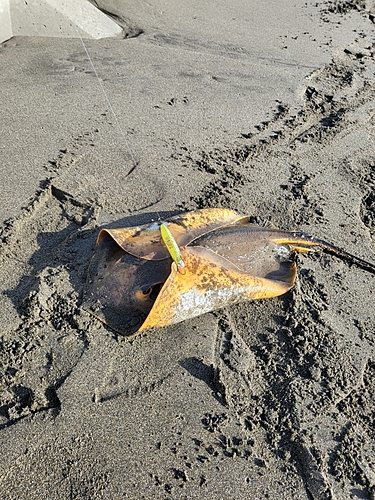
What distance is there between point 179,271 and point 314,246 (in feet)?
3.93

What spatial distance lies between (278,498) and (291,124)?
11.6 ft

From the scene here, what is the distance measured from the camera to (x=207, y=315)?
306 centimetres

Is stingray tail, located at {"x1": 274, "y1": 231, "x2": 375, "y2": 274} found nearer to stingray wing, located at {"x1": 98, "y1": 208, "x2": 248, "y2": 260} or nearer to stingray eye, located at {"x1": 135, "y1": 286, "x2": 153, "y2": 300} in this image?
stingray wing, located at {"x1": 98, "y1": 208, "x2": 248, "y2": 260}

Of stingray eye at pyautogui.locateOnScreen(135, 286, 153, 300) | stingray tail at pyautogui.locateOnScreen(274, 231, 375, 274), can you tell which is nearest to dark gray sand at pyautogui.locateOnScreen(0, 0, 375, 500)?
stingray tail at pyautogui.locateOnScreen(274, 231, 375, 274)

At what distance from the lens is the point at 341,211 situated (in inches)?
Answer: 158

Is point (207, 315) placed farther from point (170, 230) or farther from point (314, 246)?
point (314, 246)

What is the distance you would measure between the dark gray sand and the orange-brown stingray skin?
5.4 inches

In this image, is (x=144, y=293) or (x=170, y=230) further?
(x=170, y=230)

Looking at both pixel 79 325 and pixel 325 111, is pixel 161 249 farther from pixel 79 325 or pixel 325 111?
pixel 325 111

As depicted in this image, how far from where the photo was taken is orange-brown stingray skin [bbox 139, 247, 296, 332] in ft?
9.07

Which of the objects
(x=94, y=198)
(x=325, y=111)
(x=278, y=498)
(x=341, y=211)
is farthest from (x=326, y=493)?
(x=325, y=111)

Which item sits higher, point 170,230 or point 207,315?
point 170,230

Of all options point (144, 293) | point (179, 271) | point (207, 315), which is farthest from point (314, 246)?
point (144, 293)

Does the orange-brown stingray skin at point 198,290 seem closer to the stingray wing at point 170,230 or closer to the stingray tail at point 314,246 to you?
the stingray wing at point 170,230
